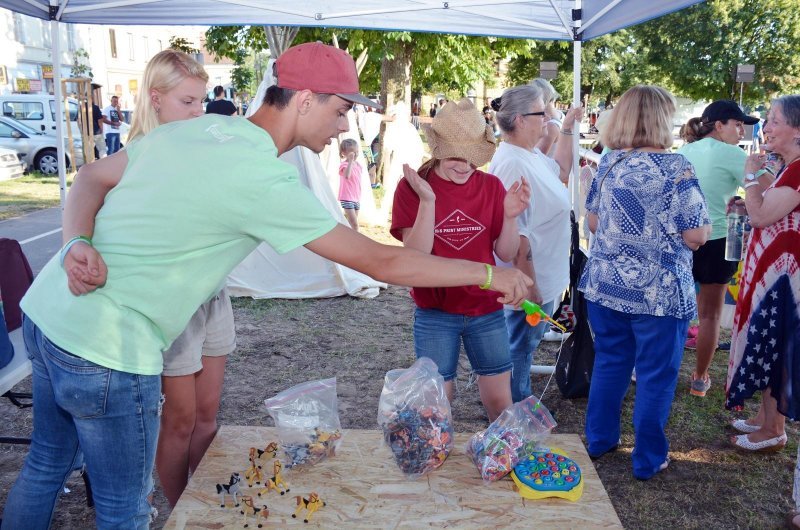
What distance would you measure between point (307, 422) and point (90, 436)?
776 millimetres

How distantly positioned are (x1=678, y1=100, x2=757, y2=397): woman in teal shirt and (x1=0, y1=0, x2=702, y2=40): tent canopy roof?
0.95 m

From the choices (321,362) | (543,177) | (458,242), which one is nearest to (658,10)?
(543,177)

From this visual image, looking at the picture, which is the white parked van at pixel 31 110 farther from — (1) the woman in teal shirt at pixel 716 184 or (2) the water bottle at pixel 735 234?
(2) the water bottle at pixel 735 234

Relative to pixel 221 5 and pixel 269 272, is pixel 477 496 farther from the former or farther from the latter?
pixel 269 272

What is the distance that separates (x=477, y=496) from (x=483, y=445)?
0.63 feet

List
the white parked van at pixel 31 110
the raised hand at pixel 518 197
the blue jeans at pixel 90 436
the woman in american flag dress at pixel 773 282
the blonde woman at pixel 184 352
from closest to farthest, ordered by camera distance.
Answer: the blue jeans at pixel 90 436 < the blonde woman at pixel 184 352 < the raised hand at pixel 518 197 < the woman in american flag dress at pixel 773 282 < the white parked van at pixel 31 110

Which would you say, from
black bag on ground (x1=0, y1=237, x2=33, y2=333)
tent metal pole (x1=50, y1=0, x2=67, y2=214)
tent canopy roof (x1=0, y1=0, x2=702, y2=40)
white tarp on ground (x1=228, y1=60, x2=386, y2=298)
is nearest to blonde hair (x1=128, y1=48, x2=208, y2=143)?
black bag on ground (x1=0, y1=237, x2=33, y2=333)

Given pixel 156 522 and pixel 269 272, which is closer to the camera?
pixel 156 522

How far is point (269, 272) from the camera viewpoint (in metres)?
6.87

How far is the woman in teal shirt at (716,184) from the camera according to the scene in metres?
4.26

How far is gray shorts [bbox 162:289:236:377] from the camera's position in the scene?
235 centimetres

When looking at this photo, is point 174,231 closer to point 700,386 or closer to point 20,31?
point 700,386

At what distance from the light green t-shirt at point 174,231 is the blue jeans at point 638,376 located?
6.88ft

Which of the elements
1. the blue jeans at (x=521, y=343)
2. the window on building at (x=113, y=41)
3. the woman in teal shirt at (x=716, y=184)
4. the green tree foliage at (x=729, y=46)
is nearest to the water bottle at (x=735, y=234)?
the woman in teal shirt at (x=716, y=184)
